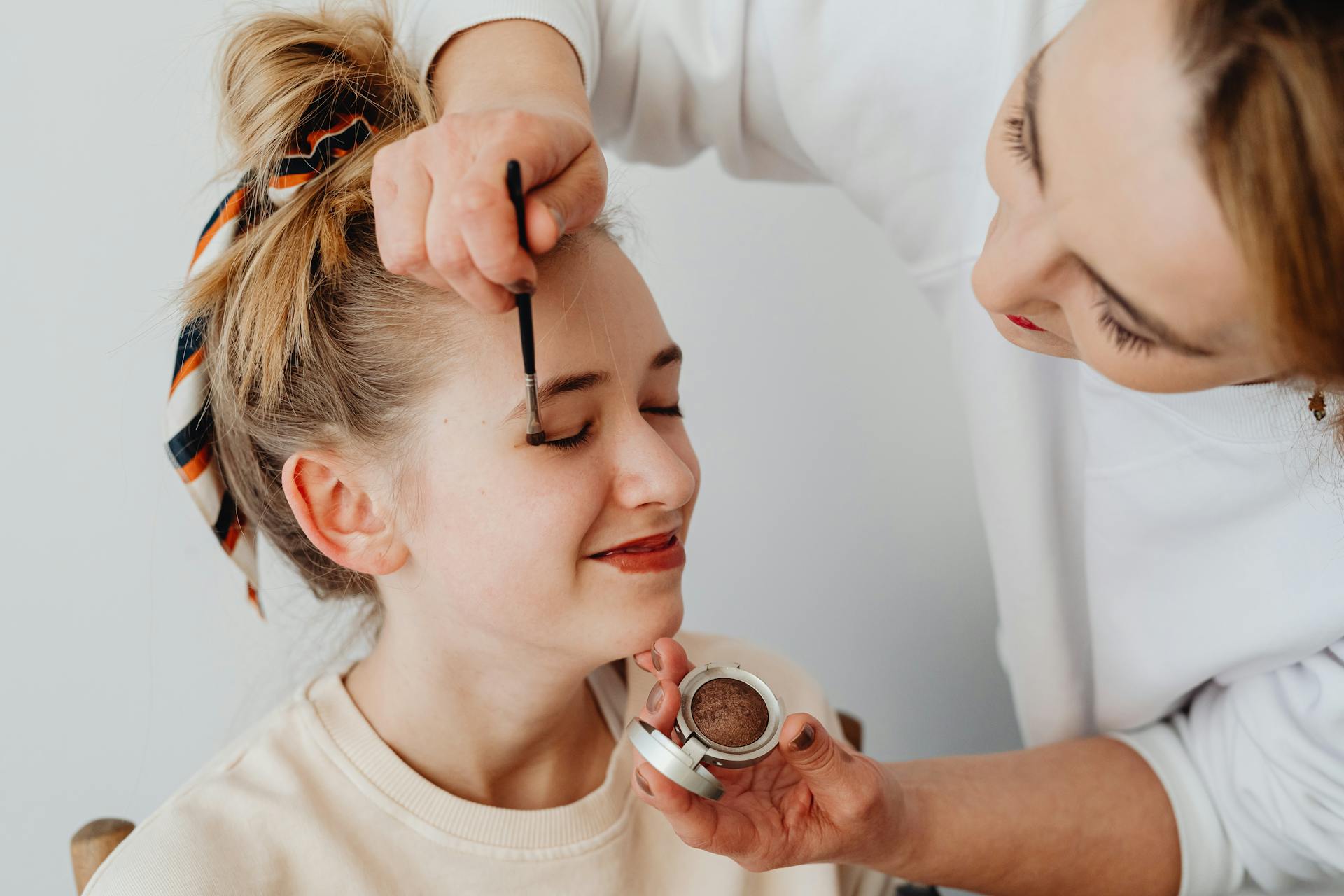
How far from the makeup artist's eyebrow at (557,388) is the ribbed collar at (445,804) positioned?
40 centimetres

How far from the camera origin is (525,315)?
78 cm

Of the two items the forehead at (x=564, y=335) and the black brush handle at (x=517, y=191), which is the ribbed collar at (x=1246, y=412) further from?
the black brush handle at (x=517, y=191)

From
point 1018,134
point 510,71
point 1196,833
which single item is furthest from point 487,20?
point 1196,833

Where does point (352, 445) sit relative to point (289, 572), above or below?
above

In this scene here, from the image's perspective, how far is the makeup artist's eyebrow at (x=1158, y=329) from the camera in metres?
0.75

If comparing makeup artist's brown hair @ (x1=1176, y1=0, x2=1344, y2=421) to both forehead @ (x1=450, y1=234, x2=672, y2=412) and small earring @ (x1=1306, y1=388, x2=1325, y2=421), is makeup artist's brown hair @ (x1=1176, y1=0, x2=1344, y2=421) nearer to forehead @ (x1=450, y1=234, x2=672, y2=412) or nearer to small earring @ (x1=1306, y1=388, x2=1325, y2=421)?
small earring @ (x1=1306, y1=388, x2=1325, y2=421)

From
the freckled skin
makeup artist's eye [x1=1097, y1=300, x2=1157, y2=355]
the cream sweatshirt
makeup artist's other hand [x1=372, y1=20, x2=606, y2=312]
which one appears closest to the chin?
the freckled skin

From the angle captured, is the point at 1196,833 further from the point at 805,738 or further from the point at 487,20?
the point at 487,20

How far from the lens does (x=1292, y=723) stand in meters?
1.15

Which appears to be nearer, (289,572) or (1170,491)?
(1170,491)

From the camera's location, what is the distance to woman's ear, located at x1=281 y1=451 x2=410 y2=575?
1059 millimetres

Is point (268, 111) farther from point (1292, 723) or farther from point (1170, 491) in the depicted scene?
point (1292, 723)

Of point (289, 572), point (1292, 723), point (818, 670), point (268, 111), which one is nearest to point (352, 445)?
point (268, 111)

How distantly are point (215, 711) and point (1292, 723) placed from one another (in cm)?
141
